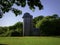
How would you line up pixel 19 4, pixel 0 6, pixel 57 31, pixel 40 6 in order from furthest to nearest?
pixel 57 31
pixel 0 6
pixel 19 4
pixel 40 6

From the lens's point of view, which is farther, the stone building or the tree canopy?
the stone building

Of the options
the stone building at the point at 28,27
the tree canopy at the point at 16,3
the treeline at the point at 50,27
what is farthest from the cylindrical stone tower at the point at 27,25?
the tree canopy at the point at 16,3

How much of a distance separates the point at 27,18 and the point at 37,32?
16.4 feet

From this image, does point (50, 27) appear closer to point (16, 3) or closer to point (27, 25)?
point (27, 25)

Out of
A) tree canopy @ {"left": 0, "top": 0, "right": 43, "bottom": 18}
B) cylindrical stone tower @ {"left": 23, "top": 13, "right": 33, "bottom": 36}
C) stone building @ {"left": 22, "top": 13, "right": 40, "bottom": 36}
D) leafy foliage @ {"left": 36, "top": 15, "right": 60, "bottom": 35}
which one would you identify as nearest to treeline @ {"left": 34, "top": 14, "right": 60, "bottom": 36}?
leafy foliage @ {"left": 36, "top": 15, "right": 60, "bottom": 35}

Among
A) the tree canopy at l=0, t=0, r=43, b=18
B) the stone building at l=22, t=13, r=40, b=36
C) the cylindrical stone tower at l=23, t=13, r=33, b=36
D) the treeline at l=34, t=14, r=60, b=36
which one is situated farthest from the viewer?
the cylindrical stone tower at l=23, t=13, r=33, b=36

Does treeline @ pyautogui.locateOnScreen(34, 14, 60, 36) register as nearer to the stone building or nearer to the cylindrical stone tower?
the stone building

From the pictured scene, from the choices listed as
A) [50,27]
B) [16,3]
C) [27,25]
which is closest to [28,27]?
[27,25]

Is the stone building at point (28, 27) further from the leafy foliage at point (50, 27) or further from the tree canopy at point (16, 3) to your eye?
the tree canopy at point (16, 3)

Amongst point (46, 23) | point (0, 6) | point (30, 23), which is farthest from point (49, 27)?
point (0, 6)

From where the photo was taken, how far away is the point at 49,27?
52.0 meters

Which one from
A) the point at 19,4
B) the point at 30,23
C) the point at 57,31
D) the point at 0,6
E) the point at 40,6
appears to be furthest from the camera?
the point at 30,23

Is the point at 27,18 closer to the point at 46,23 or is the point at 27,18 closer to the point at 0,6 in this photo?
the point at 46,23

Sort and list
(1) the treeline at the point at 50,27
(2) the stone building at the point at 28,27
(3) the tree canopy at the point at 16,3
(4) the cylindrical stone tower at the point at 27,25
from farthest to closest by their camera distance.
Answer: (4) the cylindrical stone tower at the point at 27,25
(2) the stone building at the point at 28,27
(1) the treeline at the point at 50,27
(3) the tree canopy at the point at 16,3
